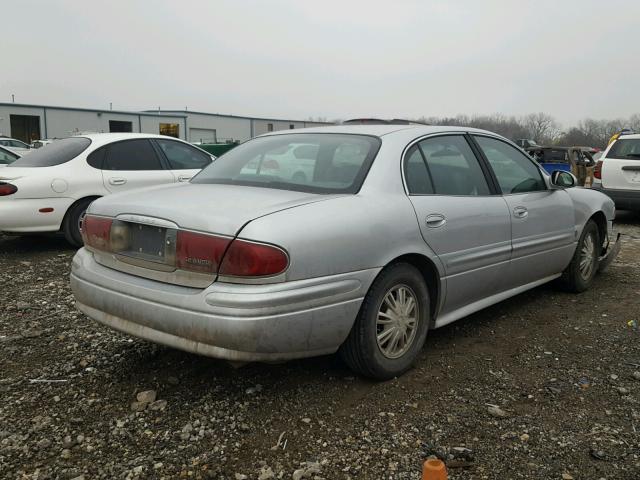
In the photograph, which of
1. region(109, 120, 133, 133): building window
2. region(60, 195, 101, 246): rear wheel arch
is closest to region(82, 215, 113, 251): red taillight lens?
region(60, 195, 101, 246): rear wheel arch

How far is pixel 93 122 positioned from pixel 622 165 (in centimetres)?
4233

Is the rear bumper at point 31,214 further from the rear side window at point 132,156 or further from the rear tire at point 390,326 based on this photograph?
the rear tire at point 390,326

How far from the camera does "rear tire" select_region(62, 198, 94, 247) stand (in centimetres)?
706

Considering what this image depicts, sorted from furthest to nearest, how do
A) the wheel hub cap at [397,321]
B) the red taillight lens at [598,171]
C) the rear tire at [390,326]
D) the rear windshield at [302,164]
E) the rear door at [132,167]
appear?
the red taillight lens at [598,171] → the rear door at [132,167] → the rear windshield at [302,164] → the wheel hub cap at [397,321] → the rear tire at [390,326]

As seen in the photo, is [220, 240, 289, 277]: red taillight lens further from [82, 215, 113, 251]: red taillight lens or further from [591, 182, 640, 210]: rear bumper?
[591, 182, 640, 210]: rear bumper

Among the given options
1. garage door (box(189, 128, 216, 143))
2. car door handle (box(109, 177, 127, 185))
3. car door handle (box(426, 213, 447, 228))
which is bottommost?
car door handle (box(109, 177, 127, 185))

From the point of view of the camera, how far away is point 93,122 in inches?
1786

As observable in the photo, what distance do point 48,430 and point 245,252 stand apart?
1.27 m

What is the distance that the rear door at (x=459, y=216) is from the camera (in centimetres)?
359

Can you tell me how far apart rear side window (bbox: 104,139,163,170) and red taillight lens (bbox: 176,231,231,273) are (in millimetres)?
4942

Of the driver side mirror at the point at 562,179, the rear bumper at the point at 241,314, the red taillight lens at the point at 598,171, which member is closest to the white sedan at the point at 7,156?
the rear bumper at the point at 241,314

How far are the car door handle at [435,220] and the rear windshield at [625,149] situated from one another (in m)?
7.95

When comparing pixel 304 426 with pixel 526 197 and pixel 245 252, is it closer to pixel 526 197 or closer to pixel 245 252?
pixel 245 252

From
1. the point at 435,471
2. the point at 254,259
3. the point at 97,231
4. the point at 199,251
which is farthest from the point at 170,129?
the point at 435,471
